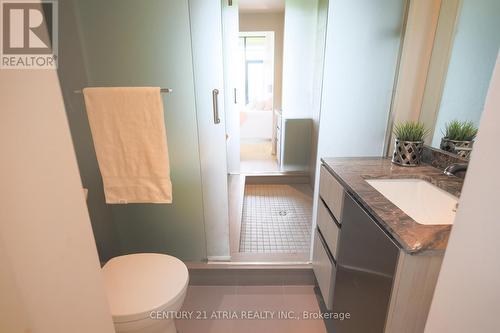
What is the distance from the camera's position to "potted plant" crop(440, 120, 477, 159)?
44.9 inches

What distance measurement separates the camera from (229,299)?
162cm

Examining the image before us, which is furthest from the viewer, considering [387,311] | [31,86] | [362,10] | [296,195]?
[296,195]

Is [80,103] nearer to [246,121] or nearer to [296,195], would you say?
[296,195]

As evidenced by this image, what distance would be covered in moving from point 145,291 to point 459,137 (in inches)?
64.9

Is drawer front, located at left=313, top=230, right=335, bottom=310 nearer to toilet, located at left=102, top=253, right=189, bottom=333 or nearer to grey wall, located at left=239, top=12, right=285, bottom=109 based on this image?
toilet, located at left=102, top=253, right=189, bottom=333

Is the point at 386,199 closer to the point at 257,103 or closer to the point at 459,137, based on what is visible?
the point at 459,137

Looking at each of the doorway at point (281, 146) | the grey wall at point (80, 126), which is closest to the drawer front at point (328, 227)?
the doorway at point (281, 146)

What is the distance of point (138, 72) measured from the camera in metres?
1.40

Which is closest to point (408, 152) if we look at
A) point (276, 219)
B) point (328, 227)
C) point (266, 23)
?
point (328, 227)

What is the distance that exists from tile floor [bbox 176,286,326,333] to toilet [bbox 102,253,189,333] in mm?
311

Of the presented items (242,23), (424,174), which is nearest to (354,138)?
(424,174)

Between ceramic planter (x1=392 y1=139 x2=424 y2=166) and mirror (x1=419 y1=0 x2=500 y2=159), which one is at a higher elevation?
mirror (x1=419 y1=0 x2=500 y2=159)

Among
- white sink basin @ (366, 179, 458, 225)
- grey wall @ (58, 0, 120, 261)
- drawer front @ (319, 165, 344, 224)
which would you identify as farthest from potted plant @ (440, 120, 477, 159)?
grey wall @ (58, 0, 120, 261)

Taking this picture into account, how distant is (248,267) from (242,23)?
3.99m
